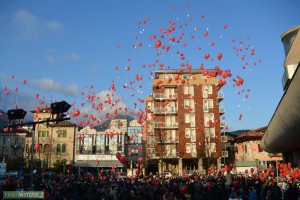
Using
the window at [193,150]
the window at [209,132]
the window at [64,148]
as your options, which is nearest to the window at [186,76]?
the window at [209,132]

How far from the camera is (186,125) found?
57156 mm

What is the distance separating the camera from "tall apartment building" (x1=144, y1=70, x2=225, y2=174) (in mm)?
55969

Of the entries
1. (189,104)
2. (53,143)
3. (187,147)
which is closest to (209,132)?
(187,147)

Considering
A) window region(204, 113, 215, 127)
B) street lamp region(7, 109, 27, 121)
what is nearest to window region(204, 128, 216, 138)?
window region(204, 113, 215, 127)

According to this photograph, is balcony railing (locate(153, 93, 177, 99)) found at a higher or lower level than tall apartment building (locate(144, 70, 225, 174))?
higher

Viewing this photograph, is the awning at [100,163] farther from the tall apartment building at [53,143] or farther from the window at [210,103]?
the window at [210,103]

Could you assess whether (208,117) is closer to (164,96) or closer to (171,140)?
(171,140)

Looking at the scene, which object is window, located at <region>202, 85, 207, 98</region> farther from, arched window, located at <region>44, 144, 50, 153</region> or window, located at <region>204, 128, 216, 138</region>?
arched window, located at <region>44, 144, 50, 153</region>

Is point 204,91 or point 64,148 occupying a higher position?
point 204,91

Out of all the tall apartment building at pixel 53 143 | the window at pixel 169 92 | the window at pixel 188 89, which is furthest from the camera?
the tall apartment building at pixel 53 143

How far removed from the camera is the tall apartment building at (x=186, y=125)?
184ft

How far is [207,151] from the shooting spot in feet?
175

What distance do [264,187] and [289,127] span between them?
323 cm

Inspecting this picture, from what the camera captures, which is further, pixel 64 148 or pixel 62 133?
pixel 62 133
